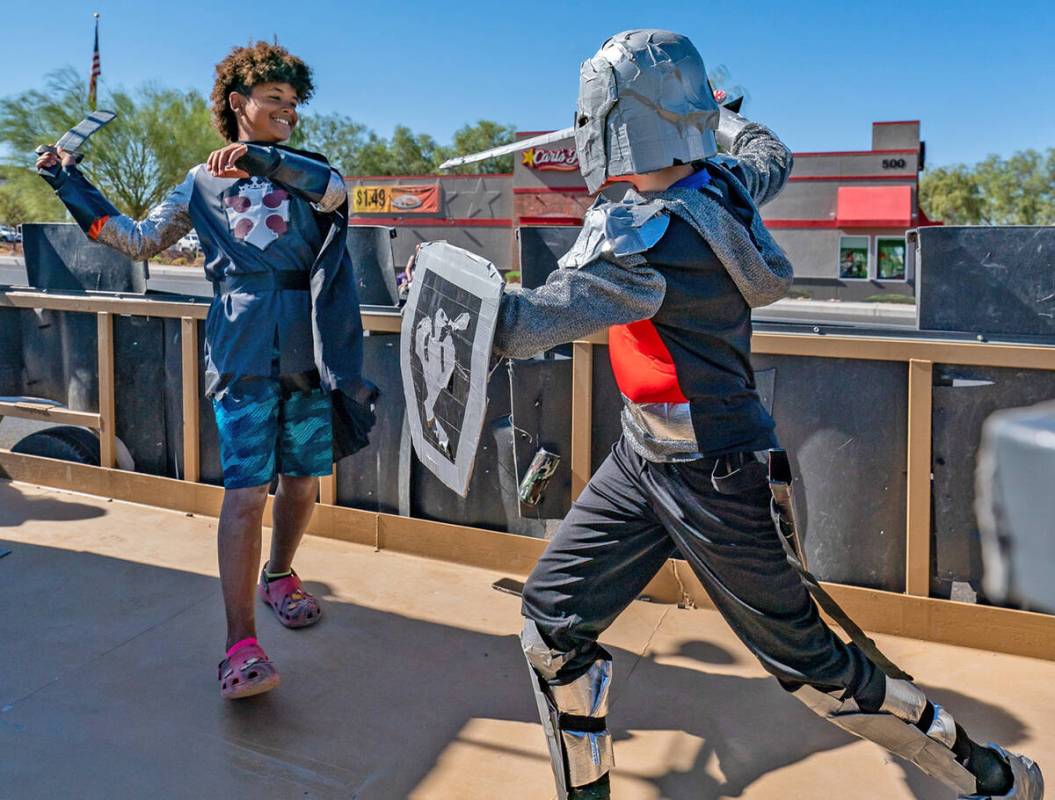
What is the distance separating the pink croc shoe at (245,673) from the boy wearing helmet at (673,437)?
1.03 m

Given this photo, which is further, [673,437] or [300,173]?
[300,173]

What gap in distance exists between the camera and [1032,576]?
10.2ft

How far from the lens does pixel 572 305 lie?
5.77 feet

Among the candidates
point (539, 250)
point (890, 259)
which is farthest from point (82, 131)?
point (890, 259)

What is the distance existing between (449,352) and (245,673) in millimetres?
1467

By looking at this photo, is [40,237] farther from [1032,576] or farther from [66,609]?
[1032,576]

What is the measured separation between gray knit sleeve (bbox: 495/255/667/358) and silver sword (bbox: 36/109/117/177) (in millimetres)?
2016

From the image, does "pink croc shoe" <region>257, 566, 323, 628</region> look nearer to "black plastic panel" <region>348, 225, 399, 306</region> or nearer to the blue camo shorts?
the blue camo shorts

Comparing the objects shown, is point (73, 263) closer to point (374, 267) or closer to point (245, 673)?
point (374, 267)

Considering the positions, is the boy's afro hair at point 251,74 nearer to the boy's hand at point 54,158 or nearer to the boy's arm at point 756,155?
the boy's hand at point 54,158

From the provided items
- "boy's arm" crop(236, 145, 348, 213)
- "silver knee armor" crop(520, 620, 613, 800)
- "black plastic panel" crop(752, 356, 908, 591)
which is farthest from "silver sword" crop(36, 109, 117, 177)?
"black plastic panel" crop(752, 356, 908, 591)

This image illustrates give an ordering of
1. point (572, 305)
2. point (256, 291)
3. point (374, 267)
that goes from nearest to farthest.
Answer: point (572, 305)
point (256, 291)
point (374, 267)

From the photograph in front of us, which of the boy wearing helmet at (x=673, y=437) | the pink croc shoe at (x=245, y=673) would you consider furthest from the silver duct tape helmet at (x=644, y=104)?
the pink croc shoe at (x=245, y=673)

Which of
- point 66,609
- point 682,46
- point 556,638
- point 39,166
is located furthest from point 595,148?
point 66,609
